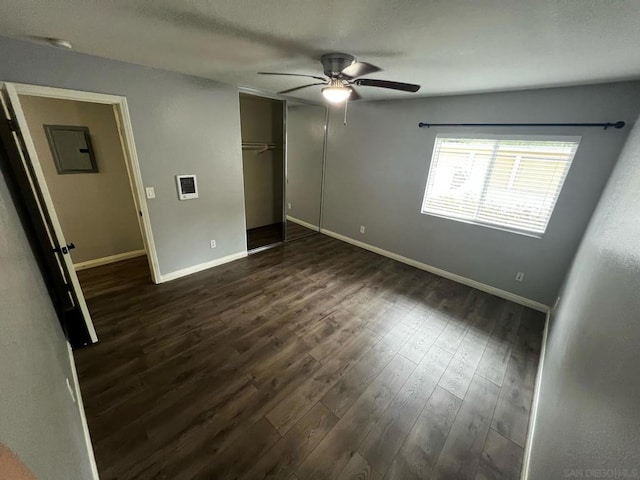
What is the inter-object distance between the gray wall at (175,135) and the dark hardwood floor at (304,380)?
66 cm

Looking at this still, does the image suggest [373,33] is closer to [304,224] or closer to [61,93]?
[61,93]

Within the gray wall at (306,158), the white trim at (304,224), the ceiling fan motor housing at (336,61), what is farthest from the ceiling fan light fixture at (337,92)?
the white trim at (304,224)

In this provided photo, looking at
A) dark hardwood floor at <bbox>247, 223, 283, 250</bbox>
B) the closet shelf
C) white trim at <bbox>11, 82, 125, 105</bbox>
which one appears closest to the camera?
white trim at <bbox>11, 82, 125, 105</bbox>

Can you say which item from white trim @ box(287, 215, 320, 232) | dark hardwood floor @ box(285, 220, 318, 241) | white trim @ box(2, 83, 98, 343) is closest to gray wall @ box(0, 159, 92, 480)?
white trim @ box(2, 83, 98, 343)

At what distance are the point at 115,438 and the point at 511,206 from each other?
4.22 meters

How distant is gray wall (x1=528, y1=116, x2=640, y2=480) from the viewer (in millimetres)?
748

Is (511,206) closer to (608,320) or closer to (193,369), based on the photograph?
(608,320)

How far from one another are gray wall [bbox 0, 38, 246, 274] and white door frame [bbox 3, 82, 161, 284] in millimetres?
51

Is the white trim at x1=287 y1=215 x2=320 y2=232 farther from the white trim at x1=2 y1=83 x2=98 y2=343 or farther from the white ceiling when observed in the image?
the white trim at x1=2 y1=83 x2=98 y2=343

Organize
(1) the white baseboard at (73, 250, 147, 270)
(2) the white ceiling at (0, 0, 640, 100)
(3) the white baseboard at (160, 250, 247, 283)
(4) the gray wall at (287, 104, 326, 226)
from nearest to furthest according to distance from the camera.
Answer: (2) the white ceiling at (0, 0, 640, 100), (3) the white baseboard at (160, 250, 247, 283), (1) the white baseboard at (73, 250, 147, 270), (4) the gray wall at (287, 104, 326, 226)

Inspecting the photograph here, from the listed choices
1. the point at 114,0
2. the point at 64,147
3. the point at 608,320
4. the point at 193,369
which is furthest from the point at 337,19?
the point at 64,147

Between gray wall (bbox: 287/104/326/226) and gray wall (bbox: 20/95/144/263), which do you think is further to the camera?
gray wall (bbox: 287/104/326/226)

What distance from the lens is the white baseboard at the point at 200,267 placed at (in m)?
Result: 3.21

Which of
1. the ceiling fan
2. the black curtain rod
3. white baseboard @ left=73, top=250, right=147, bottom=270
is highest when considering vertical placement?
the ceiling fan
